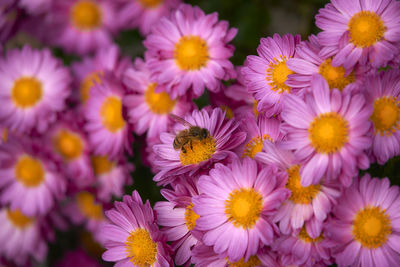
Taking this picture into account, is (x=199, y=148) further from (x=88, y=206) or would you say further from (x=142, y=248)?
(x=88, y=206)

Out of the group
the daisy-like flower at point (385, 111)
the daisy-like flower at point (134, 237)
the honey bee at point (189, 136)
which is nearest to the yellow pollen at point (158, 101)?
the honey bee at point (189, 136)

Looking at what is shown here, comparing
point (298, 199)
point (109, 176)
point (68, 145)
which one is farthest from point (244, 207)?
point (68, 145)

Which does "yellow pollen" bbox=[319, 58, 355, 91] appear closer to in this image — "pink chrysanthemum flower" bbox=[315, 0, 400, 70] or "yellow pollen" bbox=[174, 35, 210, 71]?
"pink chrysanthemum flower" bbox=[315, 0, 400, 70]

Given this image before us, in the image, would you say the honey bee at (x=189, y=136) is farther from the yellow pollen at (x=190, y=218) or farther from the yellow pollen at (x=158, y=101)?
the yellow pollen at (x=158, y=101)

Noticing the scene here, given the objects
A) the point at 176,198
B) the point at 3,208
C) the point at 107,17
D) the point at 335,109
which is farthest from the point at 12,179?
the point at 335,109

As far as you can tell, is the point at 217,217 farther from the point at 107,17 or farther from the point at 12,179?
the point at 107,17

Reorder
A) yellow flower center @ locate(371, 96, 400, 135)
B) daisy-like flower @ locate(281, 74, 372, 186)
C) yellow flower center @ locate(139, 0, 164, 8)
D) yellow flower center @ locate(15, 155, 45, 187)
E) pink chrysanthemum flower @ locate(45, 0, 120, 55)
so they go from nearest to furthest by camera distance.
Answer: daisy-like flower @ locate(281, 74, 372, 186), yellow flower center @ locate(371, 96, 400, 135), yellow flower center @ locate(15, 155, 45, 187), yellow flower center @ locate(139, 0, 164, 8), pink chrysanthemum flower @ locate(45, 0, 120, 55)

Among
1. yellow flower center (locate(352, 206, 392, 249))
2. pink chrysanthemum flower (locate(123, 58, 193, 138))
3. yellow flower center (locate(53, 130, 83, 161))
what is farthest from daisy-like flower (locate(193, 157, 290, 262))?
yellow flower center (locate(53, 130, 83, 161))
